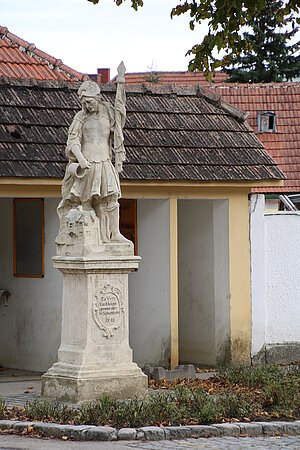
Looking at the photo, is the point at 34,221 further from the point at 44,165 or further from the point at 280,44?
the point at 280,44

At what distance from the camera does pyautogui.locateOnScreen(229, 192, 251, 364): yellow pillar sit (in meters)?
18.5

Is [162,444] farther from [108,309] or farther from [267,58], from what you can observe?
[267,58]

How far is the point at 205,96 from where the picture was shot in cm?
1984

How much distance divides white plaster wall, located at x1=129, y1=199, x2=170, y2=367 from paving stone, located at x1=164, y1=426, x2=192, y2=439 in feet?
18.9

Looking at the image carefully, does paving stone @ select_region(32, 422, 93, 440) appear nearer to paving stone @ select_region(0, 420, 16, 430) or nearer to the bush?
paving stone @ select_region(0, 420, 16, 430)

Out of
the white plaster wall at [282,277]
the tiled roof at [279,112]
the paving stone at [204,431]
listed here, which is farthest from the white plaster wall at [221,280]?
the tiled roof at [279,112]

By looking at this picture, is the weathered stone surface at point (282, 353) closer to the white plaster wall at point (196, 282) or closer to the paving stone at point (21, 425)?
the white plaster wall at point (196, 282)

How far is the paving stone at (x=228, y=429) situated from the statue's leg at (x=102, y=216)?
9.62 feet

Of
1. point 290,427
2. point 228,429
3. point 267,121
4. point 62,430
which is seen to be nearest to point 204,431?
point 228,429

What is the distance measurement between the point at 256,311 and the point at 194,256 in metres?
1.55

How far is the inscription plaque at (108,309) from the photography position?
14.1m

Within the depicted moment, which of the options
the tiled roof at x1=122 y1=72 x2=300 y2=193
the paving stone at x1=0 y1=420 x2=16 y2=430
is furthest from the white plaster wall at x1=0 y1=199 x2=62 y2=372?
the tiled roof at x1=122 y1=72 x2=300 y2=193

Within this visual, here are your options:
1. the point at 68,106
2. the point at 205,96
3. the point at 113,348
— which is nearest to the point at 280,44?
the point at 205,96

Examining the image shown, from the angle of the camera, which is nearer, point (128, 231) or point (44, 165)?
point (44, 165)
